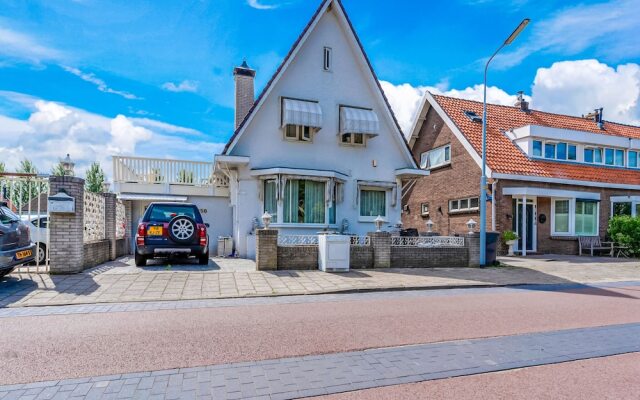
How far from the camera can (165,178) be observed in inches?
699

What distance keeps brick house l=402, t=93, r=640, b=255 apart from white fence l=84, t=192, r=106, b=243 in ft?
45.6

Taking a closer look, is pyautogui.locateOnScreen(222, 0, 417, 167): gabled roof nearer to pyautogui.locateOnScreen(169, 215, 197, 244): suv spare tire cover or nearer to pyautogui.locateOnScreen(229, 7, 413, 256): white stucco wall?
pyautogui.locateOnScreen(229, 7, 413, 256): white stucco wall

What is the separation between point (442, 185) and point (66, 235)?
1873 centimetres

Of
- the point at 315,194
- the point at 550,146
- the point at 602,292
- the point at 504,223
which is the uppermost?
the point at 550,146

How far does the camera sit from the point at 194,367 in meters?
4.63

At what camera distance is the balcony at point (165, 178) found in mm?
17234

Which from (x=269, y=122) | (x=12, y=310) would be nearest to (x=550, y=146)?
(x=269, y=122)

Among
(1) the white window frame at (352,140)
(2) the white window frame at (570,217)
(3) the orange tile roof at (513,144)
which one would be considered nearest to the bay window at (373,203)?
(1) the white window frame at (352,140)

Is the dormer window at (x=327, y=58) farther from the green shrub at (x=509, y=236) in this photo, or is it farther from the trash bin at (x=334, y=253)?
the green shrub at (x=509, y=236)

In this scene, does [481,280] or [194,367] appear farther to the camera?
[481,280]

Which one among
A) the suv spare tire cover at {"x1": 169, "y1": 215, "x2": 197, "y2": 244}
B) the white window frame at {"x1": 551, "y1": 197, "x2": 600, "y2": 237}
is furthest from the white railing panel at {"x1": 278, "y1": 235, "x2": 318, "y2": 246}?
the white window frame at {"x1": 551, "y1": 197, "x2": 600, "y2": 237}

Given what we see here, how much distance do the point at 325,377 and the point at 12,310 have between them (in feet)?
20.5

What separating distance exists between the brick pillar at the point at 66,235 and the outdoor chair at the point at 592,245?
2207 cm

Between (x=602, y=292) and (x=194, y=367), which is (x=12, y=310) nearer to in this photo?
(x=194, y=367)
